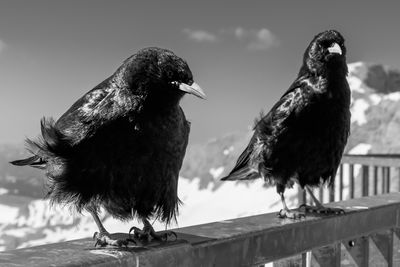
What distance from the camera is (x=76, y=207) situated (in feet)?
6.71

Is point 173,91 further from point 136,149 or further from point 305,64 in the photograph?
point 305,64

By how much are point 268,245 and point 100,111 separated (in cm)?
77

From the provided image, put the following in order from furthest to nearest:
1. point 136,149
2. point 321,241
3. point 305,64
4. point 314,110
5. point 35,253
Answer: point 305,64
point 314,110
point 321,241
point 136,149
point 35,253

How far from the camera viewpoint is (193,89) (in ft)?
6.30

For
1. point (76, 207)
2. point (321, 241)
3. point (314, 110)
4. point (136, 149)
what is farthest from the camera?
point (314, 110)

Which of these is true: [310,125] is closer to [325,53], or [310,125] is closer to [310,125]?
[310,125]

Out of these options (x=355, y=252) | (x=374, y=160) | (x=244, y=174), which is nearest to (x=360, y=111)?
(x=374, y=160)

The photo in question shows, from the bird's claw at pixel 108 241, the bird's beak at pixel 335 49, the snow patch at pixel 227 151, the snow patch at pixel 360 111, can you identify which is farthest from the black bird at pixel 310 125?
the snow patch at pixel 227 151

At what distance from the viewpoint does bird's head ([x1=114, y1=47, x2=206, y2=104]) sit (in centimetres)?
196

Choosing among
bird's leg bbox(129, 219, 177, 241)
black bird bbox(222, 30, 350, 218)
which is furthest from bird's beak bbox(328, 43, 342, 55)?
bird's leg bbox(129, 219, 177, 241)

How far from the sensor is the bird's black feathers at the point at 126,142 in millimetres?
1917

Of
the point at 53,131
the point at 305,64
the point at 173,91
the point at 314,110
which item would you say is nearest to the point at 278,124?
the point at 314,110

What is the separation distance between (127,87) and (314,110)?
1.39m

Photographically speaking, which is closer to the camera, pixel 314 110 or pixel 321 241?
pixel 321 241
